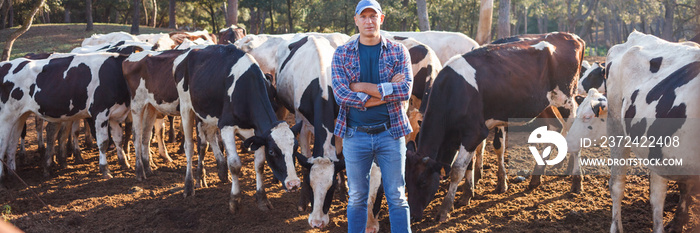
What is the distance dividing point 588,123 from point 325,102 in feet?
12.3

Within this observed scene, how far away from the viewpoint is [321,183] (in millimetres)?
6109

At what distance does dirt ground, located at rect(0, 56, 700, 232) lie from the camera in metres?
7.03

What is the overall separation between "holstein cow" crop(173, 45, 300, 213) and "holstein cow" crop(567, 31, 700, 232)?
12.7 ft

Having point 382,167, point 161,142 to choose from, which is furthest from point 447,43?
point 382,167

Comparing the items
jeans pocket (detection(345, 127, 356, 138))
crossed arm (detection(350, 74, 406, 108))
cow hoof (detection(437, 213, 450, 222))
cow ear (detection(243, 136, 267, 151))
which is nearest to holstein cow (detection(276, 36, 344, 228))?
cow ear (detection(243, 136, 267, 151))

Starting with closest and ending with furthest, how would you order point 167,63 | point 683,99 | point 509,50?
point 683,99
point 509,50
point 167,63

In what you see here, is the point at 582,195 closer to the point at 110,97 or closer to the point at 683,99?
the point at 683,99

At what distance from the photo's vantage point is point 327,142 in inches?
276

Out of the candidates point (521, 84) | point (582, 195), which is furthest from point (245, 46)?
point (582, 195)

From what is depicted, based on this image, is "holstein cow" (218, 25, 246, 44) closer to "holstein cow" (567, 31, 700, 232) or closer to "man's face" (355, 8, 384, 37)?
"holstein cow" (567, 31, 700, 232)

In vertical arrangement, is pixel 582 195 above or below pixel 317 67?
below

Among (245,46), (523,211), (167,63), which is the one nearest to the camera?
(523,211)

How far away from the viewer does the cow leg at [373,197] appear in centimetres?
616

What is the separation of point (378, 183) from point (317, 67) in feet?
7.61
